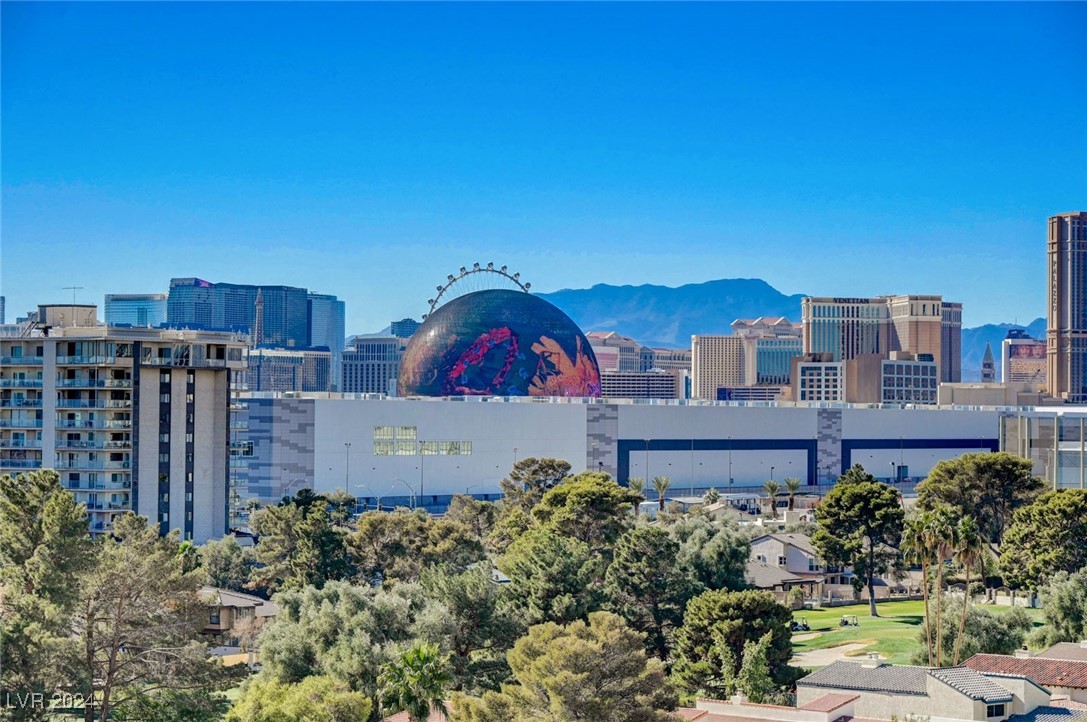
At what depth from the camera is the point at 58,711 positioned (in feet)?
143

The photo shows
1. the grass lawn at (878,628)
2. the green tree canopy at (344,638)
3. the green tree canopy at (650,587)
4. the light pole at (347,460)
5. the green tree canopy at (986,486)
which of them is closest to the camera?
the green tree canopy at (344,638)

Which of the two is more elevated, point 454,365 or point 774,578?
point 454,365

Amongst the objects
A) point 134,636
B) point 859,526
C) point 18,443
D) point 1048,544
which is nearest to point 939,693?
point 134,636

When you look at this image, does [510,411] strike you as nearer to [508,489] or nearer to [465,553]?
[508,489]

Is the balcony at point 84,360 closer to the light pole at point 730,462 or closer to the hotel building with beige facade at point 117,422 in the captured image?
the hotel building with beige facade at point 117,422

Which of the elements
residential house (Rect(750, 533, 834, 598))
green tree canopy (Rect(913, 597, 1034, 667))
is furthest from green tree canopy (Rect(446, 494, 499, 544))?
green tree canopy (Rect(913, 597, 1034, 667))

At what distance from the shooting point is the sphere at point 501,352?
504 feet

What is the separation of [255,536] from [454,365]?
6848 centimetres

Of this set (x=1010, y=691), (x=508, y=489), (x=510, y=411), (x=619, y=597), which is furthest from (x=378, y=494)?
(x=1010, y=691)

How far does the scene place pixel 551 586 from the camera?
177 feet

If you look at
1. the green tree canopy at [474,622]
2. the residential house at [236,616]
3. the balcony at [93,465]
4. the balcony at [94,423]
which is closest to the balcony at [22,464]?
the balcony at [93,465]

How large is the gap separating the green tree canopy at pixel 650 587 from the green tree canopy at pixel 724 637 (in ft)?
11.0

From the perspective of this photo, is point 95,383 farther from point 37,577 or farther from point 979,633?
point 979,633

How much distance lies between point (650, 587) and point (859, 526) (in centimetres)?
1752
